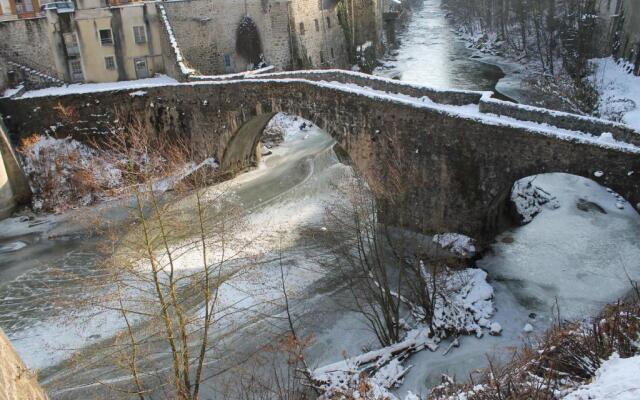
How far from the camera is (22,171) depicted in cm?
2444

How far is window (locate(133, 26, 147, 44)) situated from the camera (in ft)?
97.6

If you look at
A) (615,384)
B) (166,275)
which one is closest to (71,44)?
(166,275)

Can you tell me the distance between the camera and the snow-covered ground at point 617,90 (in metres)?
22.9

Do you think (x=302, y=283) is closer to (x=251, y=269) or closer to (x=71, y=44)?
(x=251, y=269)

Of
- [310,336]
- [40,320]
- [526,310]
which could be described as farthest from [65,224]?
[526,310]

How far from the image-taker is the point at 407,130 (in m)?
18.1

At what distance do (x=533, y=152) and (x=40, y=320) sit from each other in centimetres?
1580

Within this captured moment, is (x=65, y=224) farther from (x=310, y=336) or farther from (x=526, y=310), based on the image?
(x=526, y=310)

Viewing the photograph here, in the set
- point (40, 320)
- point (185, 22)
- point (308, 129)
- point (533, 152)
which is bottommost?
point (40, 320)

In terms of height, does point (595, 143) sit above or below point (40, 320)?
above

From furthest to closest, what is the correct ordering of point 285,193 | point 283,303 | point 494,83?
point 494,83 → point 285,193 → point 283,303

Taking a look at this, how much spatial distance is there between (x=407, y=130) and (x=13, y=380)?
13.4 meters

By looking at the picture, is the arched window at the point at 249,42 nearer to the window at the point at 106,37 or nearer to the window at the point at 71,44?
the window at the point at 106,37

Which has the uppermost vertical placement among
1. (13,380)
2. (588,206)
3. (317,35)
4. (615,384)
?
(317,35)
